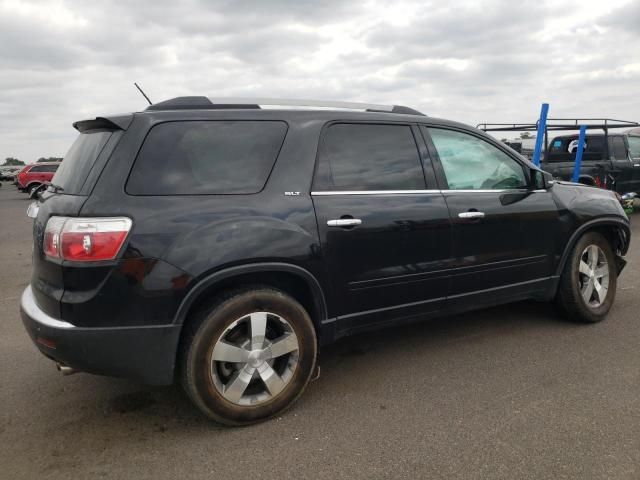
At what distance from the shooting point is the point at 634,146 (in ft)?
36.4

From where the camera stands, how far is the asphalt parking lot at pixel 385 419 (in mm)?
2510

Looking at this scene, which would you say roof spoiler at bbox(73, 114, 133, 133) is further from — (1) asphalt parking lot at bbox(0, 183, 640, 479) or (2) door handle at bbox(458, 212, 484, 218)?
(2) door handle at bbox(458, 212, 484, 218)

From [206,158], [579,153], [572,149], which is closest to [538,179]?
[206,158]

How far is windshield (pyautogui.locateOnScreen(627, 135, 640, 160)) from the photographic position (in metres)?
11.0

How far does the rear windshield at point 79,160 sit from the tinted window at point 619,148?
10.8m

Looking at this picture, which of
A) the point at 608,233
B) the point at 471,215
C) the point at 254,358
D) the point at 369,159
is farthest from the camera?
the point at 608,233

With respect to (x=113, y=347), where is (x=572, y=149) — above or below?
above

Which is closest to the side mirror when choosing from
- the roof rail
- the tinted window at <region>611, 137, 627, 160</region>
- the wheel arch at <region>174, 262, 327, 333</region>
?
the roof rail

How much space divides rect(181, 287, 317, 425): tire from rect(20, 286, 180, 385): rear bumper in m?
0.12

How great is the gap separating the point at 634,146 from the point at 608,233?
315 inches

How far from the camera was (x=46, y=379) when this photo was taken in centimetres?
355

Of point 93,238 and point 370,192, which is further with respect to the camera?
point 370,192

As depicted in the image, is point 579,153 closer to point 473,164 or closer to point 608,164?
point 608,164

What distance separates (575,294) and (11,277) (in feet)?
22.0
